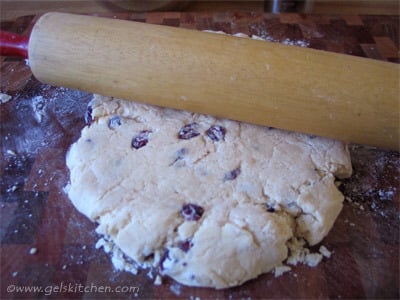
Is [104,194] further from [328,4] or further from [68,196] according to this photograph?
[328,4]

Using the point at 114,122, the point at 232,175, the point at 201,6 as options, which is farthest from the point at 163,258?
the point at 201,6

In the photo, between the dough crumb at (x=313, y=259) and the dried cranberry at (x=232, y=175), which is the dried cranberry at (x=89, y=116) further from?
the dough crumb at (x=313, y=259)

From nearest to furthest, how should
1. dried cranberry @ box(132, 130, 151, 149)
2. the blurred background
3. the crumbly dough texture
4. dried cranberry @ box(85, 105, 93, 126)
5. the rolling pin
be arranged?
the crumbly dough texture < the rolling pin < dried cranberry @ box(132, 130, 151, 149) < dried cranberry @ box(85, 105, 93, 126) < the blurred background

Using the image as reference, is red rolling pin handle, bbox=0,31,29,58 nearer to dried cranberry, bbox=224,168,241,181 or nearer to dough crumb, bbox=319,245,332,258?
dried cranberry, bbox=224,168,241,181

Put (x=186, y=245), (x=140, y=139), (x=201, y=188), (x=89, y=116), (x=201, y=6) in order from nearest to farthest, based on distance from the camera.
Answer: (x=186, y=245) < (x=201, y=188) < (x=140, y=139) < (x=89, y=116) < (x=201, y=6)

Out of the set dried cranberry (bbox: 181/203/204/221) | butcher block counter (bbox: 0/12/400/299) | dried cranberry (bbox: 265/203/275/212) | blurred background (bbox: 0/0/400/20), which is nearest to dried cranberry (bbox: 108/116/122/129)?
butcher block counter (bbox: 0/12/400/299)

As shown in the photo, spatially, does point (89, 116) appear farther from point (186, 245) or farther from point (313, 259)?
point (313, 259)
